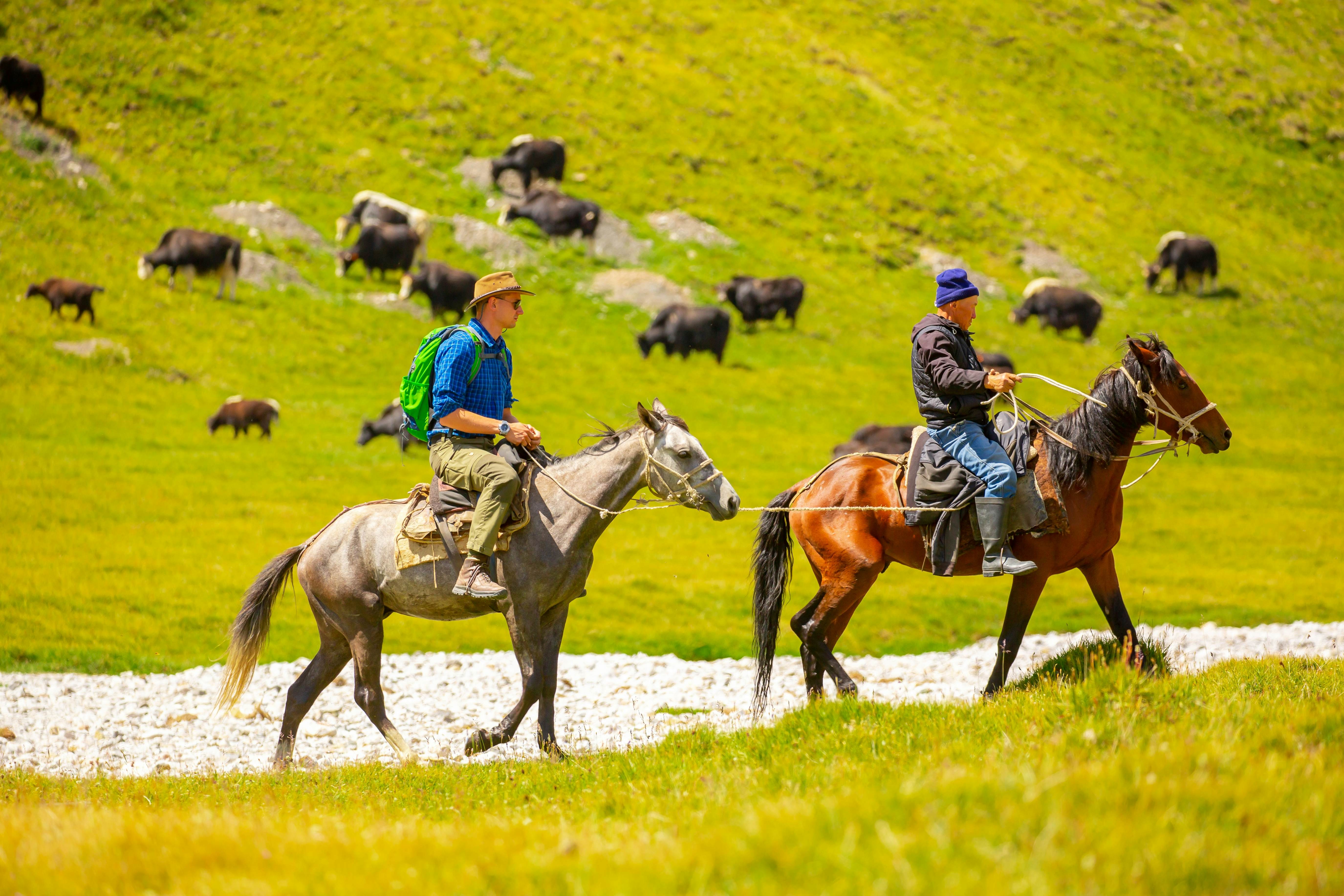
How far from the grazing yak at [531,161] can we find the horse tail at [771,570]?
4358 centimetres

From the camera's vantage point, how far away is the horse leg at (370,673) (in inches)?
391

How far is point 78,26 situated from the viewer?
171 feet

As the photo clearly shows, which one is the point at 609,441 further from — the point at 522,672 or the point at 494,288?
the point at 522,672

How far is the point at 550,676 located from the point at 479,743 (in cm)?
88

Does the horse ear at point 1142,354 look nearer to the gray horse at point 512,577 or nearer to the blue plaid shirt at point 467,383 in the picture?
the gray horse at point 512,577

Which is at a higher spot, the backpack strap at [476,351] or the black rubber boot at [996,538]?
the backpack strap at [476,351]

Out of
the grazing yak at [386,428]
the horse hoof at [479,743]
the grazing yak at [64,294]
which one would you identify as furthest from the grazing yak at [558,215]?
the horse hoof at [479,743]

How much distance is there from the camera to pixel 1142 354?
9.83m

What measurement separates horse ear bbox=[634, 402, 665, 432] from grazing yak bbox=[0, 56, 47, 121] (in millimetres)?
44034

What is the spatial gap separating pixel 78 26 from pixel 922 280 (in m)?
45.1

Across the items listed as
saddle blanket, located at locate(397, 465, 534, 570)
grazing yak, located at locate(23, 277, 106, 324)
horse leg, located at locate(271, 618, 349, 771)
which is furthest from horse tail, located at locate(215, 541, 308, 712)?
grazing yak, located at locate(23, 277, 106, 324)

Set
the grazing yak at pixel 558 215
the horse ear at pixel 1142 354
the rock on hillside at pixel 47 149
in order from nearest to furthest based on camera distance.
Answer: the horse ear at pixel 1142 354, the rock on hillside at pixel 47 149, the grazing yak at pixel 558 215

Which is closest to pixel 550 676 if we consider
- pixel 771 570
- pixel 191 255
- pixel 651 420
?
pixel 651 420

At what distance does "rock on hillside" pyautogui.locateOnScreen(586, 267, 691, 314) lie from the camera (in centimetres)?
4584
